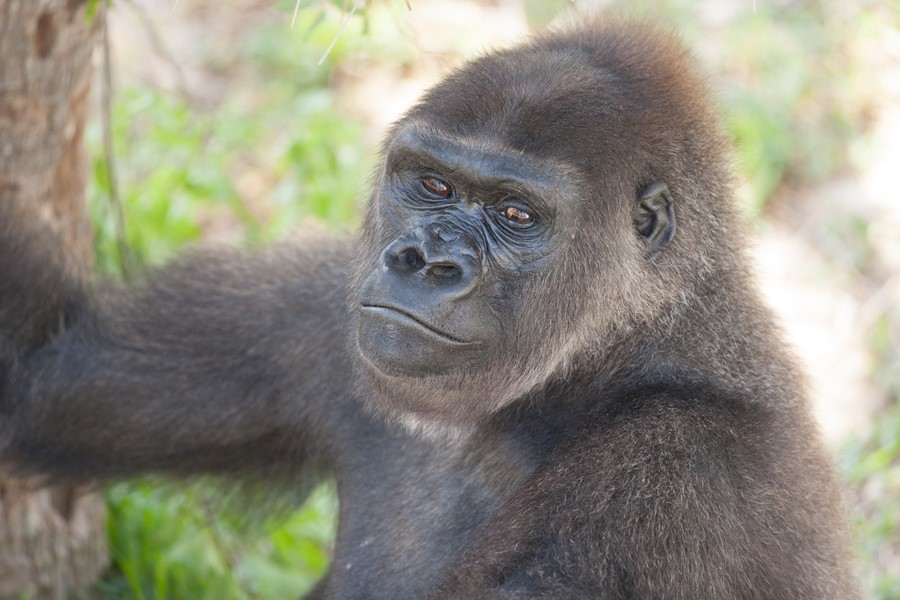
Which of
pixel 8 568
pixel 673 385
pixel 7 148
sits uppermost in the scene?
pixel 673 385

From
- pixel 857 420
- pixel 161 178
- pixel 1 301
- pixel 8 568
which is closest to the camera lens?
pixel 1 301

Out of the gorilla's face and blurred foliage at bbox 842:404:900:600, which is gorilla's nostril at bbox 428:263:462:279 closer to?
the gorilla's face

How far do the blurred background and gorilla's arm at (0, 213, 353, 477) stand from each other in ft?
1.37

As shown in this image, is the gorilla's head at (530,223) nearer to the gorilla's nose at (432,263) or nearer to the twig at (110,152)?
the gorilla's nose at (432,263)

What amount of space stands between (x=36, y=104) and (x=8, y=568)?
1.97m

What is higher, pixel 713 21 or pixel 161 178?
pixel 713 21

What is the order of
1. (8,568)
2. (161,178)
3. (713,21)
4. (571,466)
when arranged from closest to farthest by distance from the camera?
1. (571,466)
2. (8,568)
3. (161,178)
4. (713,21)

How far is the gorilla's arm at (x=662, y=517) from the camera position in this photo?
3.41 meters

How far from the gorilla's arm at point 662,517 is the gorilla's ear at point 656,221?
19.3 inches

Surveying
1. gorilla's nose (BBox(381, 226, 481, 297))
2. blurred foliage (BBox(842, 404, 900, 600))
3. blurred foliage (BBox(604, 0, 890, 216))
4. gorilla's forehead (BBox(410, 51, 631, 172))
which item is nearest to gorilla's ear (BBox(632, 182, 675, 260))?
gorilla's forehead (BBox(410, 51, 631, 172))

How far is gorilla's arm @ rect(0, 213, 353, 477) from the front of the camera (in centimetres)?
446

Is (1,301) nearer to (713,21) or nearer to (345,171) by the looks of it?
(345,171)

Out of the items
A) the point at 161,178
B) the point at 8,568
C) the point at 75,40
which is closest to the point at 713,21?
the point at 161,178

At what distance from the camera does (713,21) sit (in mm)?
9312
